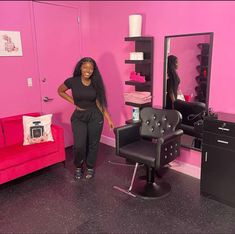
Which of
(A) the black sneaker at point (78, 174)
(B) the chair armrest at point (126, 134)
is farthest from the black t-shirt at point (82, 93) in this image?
(A) the black sneaker at point (78, 174)

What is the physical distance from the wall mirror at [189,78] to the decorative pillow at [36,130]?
1.48 meters

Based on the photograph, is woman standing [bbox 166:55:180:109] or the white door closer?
woman standing [bbox 166:55:180:109]

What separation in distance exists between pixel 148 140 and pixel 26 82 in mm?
1775

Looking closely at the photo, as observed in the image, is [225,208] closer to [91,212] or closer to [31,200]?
[91,212]

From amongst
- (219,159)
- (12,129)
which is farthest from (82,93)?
(219,159)

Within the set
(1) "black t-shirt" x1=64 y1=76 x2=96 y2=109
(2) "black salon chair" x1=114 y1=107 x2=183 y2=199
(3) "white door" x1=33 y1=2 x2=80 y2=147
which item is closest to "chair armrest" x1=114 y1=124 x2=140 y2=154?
(2) "black salon chair" x1=114 y1=107 x2=183 y2=199

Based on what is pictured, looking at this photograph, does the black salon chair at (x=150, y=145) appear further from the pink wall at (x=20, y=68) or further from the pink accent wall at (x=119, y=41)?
the pink wall at (x=20, y=68)

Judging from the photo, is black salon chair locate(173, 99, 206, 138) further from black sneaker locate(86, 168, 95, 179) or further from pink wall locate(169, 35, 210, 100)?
black sneaker locate(86, 168, 95, 179)

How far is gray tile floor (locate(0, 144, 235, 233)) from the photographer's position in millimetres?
2098

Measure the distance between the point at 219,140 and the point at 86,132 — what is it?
4.65 feet

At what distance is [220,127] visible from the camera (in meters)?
2.26

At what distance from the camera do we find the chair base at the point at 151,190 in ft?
8.36

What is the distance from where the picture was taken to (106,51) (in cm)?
369

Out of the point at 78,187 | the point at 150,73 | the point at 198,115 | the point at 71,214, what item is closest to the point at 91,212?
the point at 71,214
